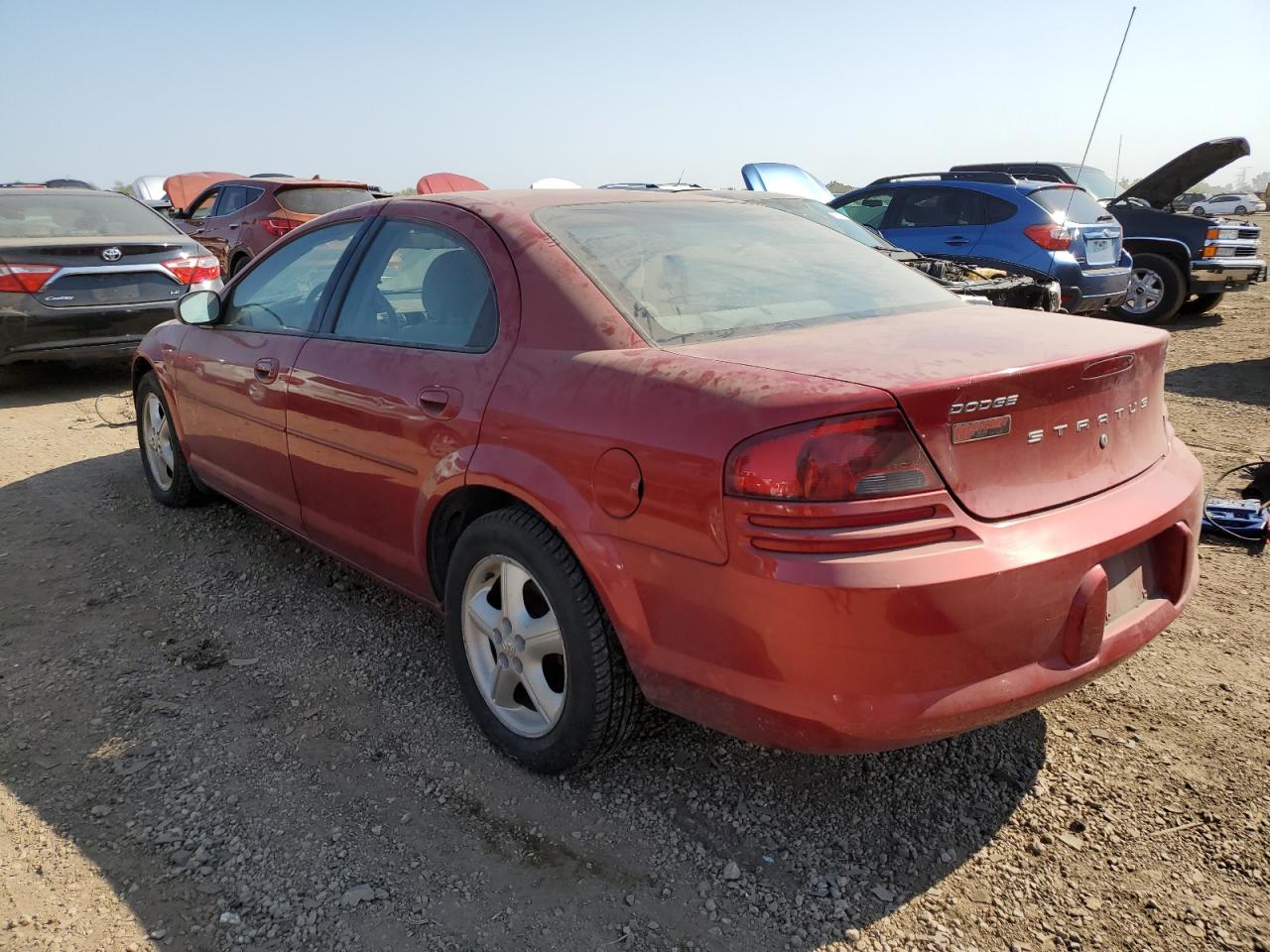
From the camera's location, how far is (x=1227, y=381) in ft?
25.7

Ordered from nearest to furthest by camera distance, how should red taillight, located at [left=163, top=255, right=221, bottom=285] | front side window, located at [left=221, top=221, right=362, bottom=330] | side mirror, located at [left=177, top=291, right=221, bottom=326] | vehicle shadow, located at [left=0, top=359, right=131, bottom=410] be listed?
front side window, located at [left=221, top=221, right=362, bottom=330], side mirror, located at [left=177, top=291, right=221, bottom=326], vehicle shadow, located at [left=0, top=359, right=131, bottom=410], red taillight, located at [left=163, top=255, right=221, bottom=285]

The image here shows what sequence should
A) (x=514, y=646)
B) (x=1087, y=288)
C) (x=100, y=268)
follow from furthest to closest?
(x=1087, y=288) < (x=100, y=268) < (x=514, y=646)

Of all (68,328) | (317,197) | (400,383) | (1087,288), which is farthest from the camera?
(317,197)

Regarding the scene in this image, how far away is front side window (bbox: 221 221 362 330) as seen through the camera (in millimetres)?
3535

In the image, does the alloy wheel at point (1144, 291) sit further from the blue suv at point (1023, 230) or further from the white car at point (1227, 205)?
the white car at point (1227, 205)

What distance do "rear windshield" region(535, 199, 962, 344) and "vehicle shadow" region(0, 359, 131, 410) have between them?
622 centimetres

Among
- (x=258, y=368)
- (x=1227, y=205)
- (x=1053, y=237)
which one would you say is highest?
(x=258, y=368)

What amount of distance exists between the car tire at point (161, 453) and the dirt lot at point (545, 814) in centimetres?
112

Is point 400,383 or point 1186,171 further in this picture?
point 1186,171

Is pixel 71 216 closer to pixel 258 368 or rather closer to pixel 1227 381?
pixel 258 368

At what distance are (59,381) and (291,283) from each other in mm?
5581

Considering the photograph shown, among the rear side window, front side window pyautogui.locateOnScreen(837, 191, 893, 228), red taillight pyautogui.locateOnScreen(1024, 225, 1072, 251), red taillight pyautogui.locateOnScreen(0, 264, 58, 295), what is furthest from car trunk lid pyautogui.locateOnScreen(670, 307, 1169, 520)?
front side window pyautogui.locateOnScreen(837, 191, 893, 228)

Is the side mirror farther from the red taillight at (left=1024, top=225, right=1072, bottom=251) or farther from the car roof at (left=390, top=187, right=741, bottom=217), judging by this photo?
the red taillight at (left=1024, top=225, right=1072, bottom=251)

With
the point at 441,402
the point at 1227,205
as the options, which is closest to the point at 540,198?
the point at 441,402
